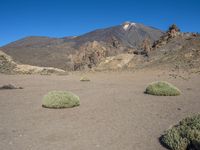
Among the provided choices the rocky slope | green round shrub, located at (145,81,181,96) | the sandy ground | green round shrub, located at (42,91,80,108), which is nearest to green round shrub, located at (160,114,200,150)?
the sandy ground

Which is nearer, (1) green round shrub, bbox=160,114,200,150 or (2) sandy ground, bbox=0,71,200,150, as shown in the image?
(1) green round shrub, bbox=160,114,200,150

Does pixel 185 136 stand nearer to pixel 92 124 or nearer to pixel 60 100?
pixel 92 124

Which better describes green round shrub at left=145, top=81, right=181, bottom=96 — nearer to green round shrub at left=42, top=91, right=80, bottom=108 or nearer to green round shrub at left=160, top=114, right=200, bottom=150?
green round shrub at left=42, top=91, right=80, bottom=108

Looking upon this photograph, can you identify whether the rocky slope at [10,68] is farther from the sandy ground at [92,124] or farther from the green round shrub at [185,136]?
the green round shrub at [185,136]

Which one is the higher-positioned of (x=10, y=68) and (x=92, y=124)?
(x=10, y=68)

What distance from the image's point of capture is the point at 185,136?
593 cm

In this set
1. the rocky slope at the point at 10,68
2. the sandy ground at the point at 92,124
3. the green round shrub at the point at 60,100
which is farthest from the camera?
the rocky slope at the point at 10,68

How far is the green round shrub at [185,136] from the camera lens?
5.66 m

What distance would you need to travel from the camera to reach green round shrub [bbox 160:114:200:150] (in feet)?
18.6

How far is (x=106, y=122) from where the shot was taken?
880 cm

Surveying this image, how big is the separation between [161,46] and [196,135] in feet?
123

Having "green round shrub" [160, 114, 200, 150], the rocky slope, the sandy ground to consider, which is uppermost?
the rocky slope

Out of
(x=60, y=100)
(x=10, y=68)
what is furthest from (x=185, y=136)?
(x=10, y=68)

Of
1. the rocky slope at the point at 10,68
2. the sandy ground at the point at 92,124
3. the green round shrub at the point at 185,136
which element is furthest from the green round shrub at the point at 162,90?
the rocky slope at the point at 10,68
